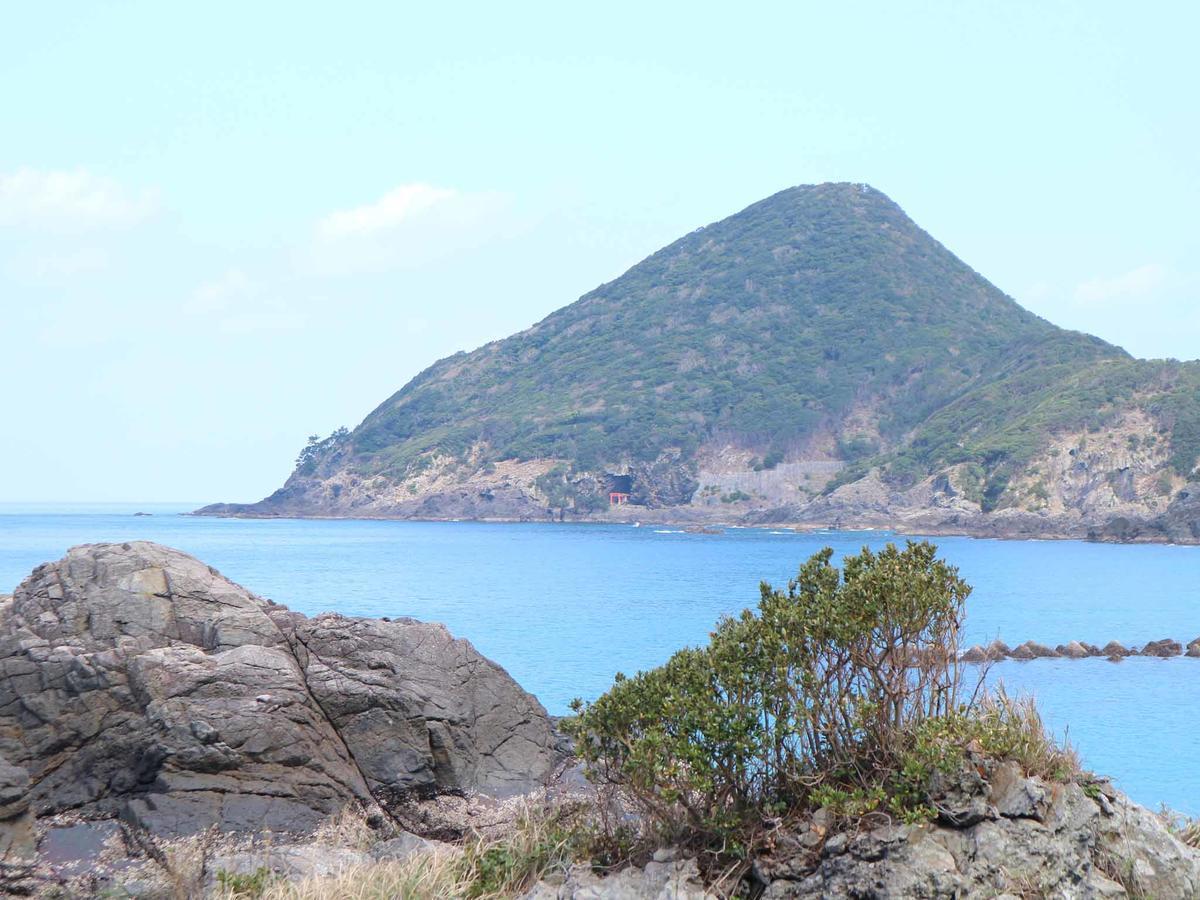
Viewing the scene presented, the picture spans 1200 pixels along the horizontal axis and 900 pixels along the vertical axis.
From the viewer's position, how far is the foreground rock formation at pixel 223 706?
43.9ft

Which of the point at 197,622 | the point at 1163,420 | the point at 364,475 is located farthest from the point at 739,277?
the point at 197,622

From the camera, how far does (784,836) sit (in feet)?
26.2

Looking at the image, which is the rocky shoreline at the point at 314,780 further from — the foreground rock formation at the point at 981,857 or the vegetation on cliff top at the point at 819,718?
the vegetation on cliff top at the point at 819,718

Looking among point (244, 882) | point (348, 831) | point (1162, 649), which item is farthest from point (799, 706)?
point (1162, 649)

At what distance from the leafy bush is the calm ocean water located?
159 centimetres

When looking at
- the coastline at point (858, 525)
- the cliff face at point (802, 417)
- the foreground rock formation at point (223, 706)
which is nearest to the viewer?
the foreground rock formation at point (223, 706)

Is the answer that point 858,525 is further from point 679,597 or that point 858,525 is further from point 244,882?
point 244,882

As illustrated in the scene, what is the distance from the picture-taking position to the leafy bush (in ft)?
26.5

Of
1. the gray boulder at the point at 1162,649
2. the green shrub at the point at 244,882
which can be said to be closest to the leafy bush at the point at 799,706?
the green shrub at the point at 244,882

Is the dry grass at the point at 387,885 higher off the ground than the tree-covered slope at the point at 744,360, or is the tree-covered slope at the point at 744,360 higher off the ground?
the tree-covered slope at the point at 744,360

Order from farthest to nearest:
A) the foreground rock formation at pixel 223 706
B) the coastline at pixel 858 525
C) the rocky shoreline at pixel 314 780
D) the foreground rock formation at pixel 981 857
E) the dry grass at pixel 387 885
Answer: the coastline at pixel 858 525
the foreground rock formation at pixel 223 706
the dry grass at pixel 387 885
the rocky shoreline at pixel 314 780
the foreground rock formation at pixel 981 857

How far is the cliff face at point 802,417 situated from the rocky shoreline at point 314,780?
99.6 meters

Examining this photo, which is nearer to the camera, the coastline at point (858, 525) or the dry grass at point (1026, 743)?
the dry grass at point (1026, 743)

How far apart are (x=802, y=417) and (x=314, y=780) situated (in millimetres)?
143254
